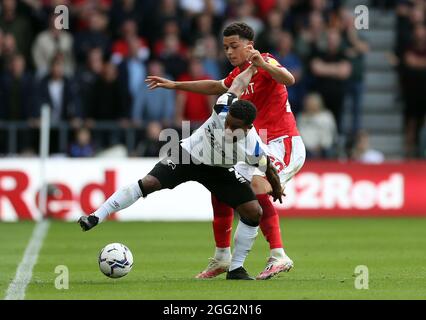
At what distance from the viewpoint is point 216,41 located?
23.0 m

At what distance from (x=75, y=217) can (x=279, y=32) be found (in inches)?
212

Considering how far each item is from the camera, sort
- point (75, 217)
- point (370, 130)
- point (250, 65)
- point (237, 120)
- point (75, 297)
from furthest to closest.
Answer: point (370, 130) < point (75, 217) < point (250, 65) < point (237, 120) < point (75, 297)

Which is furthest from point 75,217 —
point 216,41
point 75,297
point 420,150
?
point 75,297

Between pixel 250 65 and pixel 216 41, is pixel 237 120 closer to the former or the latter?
pixel 250 65

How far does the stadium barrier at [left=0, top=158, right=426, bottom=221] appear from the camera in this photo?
20.2 meters

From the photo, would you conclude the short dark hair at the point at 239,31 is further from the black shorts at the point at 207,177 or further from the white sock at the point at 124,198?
the white sock at the point at 124,198

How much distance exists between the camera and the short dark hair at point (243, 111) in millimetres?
10883

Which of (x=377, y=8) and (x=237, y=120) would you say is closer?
(x=237, y=120)

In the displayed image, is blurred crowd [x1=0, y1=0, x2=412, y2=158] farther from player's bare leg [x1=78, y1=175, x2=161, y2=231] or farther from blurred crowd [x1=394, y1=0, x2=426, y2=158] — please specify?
player's bare leg [x1=78, y1=175, x2=161, y2=231]

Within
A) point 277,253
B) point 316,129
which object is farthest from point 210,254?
point 316,129

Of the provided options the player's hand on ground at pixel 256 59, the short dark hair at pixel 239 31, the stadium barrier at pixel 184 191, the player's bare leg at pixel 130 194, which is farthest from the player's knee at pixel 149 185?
the stadium barrier at pixel 184 191

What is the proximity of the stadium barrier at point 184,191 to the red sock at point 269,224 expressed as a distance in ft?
28.0
